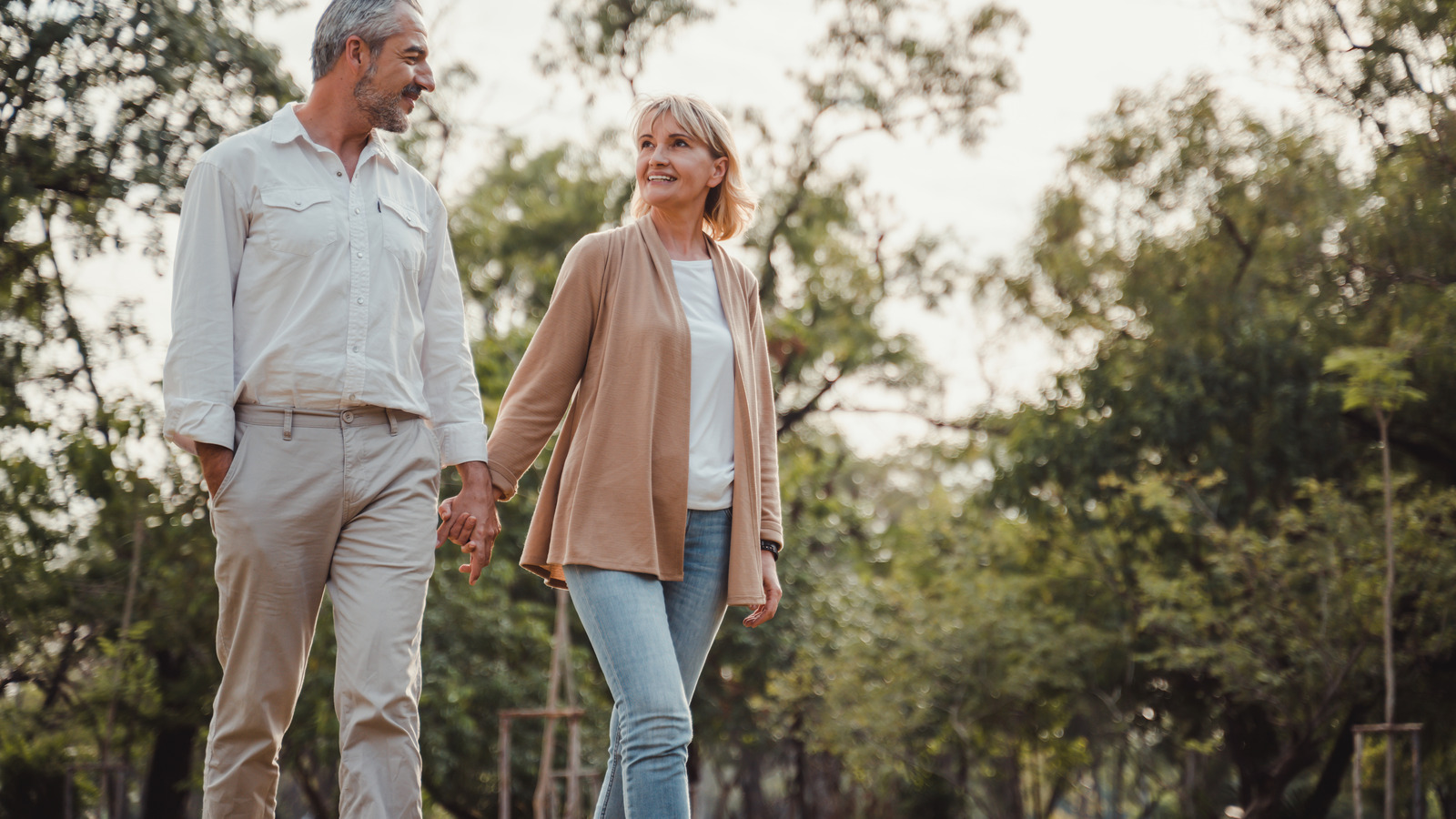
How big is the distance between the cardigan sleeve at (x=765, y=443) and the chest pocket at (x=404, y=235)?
2.84 ft

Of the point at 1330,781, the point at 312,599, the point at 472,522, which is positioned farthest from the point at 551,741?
the point at 1330,781

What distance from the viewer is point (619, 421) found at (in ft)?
9.14

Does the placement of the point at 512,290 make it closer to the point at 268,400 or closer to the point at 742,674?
the point at 742,674

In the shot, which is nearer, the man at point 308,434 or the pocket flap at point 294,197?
the man at point 308,434

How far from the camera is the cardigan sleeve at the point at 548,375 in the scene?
2.91 metres

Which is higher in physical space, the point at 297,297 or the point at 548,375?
the point at 297,297

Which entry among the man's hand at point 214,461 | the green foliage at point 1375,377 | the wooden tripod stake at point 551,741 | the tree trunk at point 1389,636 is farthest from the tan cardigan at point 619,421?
the tree trunk at point 1389,636

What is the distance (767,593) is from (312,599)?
43.8 inches

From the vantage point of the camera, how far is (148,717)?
13297 mm

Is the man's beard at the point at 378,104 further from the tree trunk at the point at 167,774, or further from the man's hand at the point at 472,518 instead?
the tree trunk at the point at 167,774

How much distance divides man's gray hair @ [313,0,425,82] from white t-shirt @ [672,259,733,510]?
0.88 m

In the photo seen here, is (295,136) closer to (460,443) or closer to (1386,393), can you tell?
(460,443)

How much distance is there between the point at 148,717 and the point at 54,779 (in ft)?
4.51

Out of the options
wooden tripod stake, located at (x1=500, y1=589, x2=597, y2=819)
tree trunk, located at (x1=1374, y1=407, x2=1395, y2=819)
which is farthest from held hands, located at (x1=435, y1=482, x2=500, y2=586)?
tree trunk, located at (x1=1374, y1=407, x2=1395, y2=819)
